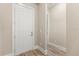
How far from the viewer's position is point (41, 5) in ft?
4.28

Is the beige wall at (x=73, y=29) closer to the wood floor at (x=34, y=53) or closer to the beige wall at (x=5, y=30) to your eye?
the wood floor at (x=34, y=53)

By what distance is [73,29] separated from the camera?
128 centimetres

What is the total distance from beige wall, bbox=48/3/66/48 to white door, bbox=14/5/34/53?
0.83ft

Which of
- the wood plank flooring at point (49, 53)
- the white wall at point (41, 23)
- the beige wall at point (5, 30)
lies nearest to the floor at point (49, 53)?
the wood plank flooring at point (49, 53)

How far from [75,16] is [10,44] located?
34.3 inches

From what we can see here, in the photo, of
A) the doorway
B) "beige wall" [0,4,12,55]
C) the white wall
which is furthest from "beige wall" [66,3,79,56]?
"beige wall" [0,4,12,55]

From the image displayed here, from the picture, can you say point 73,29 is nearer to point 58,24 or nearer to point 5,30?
point 58,24

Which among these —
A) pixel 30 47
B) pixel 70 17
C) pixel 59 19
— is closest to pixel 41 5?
pixel 59 19

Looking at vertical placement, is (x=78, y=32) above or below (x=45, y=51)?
above

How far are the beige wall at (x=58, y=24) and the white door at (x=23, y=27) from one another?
0.25 m

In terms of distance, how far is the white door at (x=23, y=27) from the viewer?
128 cm

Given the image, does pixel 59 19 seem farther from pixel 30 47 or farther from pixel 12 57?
pixel 12 57

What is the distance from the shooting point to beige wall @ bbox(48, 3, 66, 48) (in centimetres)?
129

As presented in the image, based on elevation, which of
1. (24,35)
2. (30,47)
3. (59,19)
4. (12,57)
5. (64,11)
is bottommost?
(12,57)
